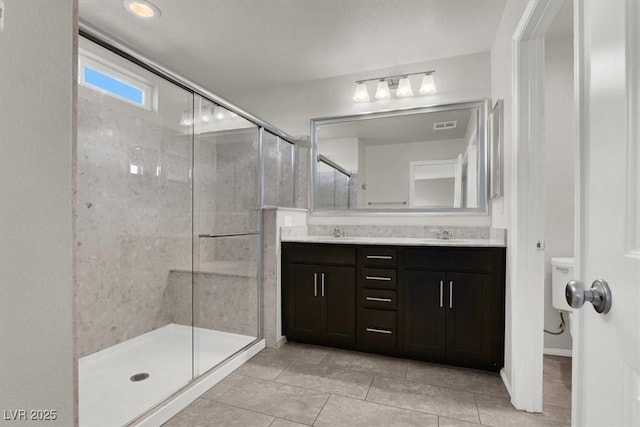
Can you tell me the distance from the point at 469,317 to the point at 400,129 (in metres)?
1.72

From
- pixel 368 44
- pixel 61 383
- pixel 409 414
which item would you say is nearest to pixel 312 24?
pixel 368 44

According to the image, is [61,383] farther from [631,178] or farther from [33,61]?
[631,178]

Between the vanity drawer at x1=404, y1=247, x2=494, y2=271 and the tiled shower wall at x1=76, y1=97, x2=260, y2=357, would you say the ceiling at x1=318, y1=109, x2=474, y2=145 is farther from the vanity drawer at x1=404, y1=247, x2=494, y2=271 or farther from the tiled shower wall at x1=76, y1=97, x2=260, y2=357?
the vanity drawer at x1=404, y1=247, x2=494, y2=271

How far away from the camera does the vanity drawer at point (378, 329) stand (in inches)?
92.0

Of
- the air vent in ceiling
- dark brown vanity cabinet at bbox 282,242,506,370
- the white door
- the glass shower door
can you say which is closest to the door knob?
the white door

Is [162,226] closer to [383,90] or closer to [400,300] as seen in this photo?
[400,300]

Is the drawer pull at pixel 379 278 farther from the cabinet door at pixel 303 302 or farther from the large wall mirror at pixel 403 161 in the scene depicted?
the large wall mirror at pixel 403 161

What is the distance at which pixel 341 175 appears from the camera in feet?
10.2

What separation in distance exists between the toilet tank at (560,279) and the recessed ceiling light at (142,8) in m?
3.45

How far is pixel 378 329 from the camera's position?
2371mm

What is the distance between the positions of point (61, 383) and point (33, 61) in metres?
0.79

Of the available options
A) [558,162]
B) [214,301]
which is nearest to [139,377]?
[214,301]

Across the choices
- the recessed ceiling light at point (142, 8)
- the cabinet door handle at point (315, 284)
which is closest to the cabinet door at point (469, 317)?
the cabinet door handle at point (315, 284)

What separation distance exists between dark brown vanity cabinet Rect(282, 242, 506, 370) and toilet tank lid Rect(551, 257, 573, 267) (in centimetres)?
A: 61
